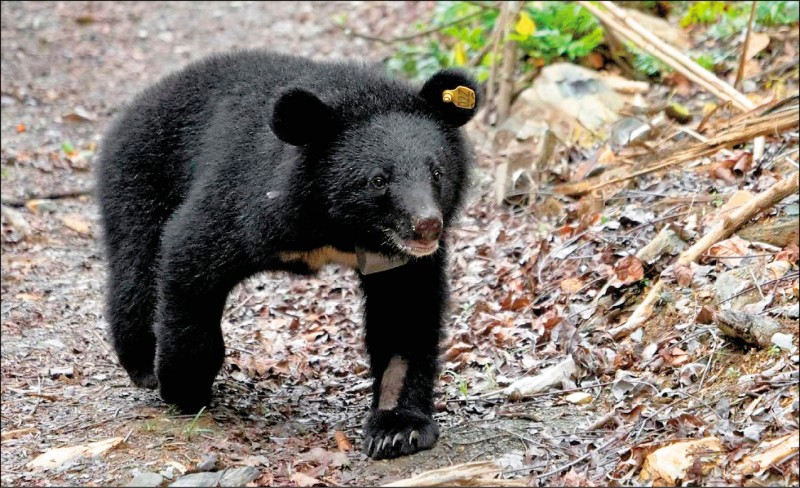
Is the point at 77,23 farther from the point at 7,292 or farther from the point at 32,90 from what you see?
the point at 7,292

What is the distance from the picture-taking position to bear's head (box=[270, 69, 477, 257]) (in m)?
4.69

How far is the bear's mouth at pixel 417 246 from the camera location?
15.3ft

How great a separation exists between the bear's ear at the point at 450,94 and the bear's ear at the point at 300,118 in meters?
0.58

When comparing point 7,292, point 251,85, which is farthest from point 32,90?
point 251,85

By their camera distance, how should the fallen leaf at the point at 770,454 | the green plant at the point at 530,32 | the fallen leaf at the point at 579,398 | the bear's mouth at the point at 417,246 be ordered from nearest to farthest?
the fallen leaf at the point at 770,454
the bear's mouth at the point at 417,246
the fallen leaf at the point at 579,398
the green plant at the point at 530,32

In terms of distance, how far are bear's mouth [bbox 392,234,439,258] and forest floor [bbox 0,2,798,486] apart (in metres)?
1.08

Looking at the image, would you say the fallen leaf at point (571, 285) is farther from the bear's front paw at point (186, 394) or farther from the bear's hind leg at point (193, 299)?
the bear's front paw at point (186, 394)

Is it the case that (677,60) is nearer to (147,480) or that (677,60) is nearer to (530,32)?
(530,32)

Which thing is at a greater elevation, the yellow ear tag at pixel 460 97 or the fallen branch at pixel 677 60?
the yellow ear tag at pixel 460 97

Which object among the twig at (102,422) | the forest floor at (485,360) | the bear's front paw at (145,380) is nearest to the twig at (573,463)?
the forest floor at (485,360)

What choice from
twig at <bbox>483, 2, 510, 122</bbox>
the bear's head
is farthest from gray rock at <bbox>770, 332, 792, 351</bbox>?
twig at <bbox>483, 2, 510, 122</bbox>

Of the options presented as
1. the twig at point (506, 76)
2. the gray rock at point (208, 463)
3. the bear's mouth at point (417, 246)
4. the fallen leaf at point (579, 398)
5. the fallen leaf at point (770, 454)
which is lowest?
the twig at point (506, 76)

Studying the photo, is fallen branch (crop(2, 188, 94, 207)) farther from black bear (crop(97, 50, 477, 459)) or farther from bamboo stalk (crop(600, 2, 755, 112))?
bamboo stalk (crop(600, 2, 755, 112))

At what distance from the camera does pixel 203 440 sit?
5.03m
